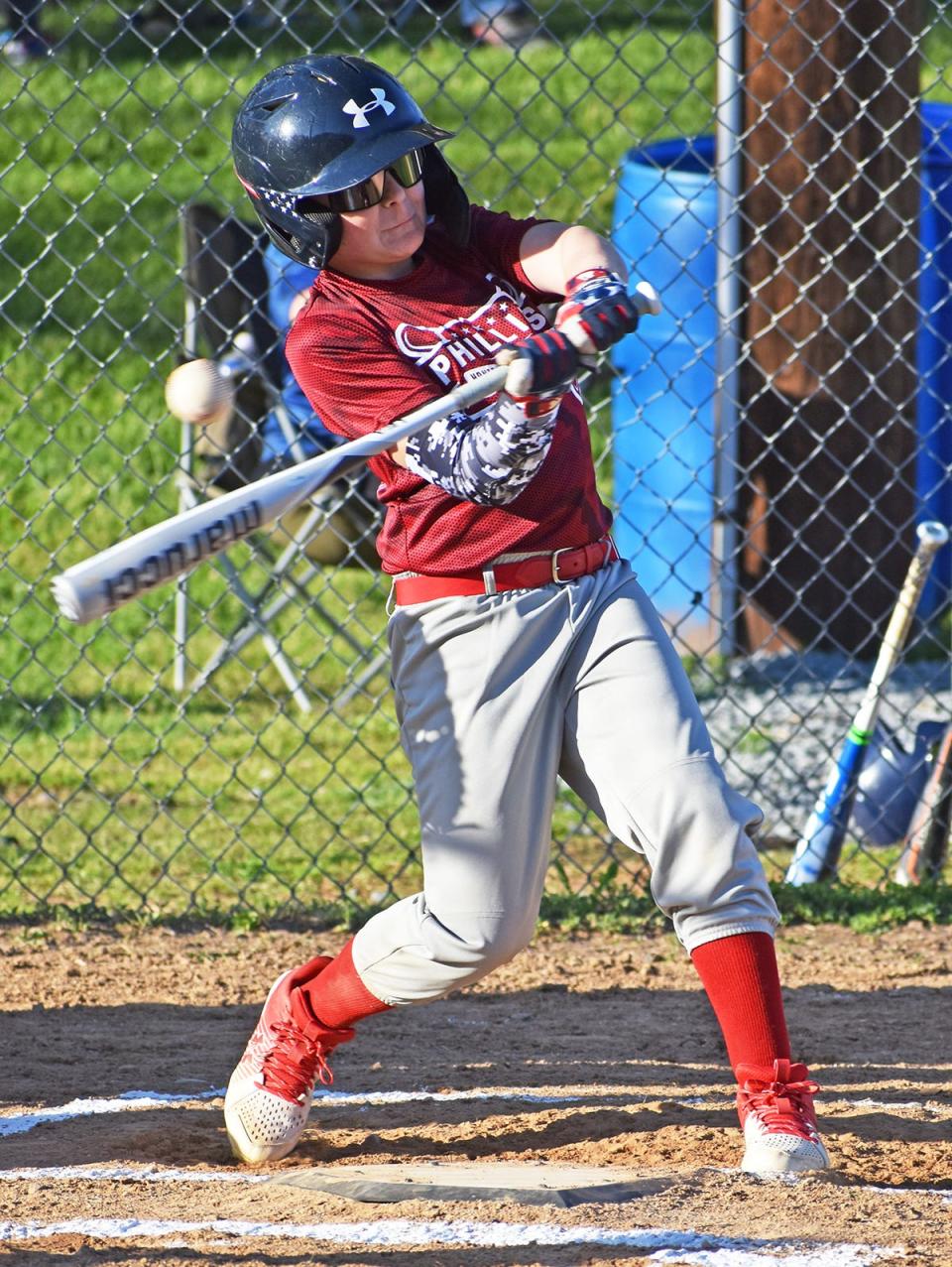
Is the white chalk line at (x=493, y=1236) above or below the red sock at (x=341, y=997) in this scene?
below

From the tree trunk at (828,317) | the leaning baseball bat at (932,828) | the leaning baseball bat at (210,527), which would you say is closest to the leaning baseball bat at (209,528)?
the leaning baseball bat at (210,527)

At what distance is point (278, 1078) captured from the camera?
9.80ft

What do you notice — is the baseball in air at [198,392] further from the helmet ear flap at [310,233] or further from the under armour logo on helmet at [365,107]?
the under armour logo on helmet at [365,107]

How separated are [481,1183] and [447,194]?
66.1 inches

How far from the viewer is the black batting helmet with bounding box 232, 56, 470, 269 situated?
2734 mm

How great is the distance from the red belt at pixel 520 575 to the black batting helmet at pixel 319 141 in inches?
23.0

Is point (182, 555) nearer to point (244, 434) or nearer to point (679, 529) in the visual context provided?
point (244, 434)

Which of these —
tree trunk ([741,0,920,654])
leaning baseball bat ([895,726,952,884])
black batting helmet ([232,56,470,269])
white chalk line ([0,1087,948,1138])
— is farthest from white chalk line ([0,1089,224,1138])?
tree trunk ([741,0,920,654])

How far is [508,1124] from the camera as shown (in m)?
3.10

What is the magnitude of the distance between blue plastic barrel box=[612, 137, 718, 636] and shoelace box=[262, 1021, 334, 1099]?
3.24 meters

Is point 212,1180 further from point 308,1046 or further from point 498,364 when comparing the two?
point 498,364

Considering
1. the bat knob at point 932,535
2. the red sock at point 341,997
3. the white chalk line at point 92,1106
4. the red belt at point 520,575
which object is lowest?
the white chalk line at point 92,1106

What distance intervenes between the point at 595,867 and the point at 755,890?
6.16 ft

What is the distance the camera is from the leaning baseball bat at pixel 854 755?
14.6ft
